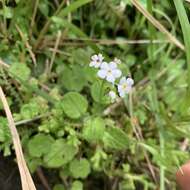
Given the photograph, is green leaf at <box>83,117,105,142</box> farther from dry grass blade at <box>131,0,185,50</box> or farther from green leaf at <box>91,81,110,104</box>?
dry grass blade at <box>131,0,185,50</box>

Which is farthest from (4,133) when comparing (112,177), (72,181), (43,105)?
(112,177)

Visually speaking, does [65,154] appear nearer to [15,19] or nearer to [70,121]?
[70,121]

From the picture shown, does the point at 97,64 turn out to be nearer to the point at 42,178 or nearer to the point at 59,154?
the point at 59,154

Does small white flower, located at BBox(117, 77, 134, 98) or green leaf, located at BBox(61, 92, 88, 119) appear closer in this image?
small white flower, located at BBox(117, 77, 134, 98)

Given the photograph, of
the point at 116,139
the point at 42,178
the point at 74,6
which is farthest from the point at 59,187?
the point at 74,6

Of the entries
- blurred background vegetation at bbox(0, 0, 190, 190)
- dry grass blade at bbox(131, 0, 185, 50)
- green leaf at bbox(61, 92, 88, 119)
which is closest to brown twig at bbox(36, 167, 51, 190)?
blurred background vegetation at bbox(0, 0, 190, 190)
